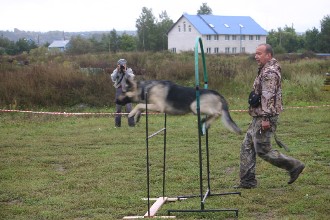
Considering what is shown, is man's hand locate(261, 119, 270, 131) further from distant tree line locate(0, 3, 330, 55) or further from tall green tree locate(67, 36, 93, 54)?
tall green tree locate(67, 36, 93, 54)

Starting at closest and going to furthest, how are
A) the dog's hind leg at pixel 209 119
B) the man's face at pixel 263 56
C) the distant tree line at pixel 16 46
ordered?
the dog's hind leg at pixel 209 119 → the man's face at pixel 263 56 → the distant tree line at pixel 16 46

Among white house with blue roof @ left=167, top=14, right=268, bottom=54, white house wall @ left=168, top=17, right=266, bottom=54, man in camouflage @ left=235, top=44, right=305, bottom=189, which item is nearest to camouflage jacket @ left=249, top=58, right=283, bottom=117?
man in camouflage @ left=235, top=44, right=305, bottom=189

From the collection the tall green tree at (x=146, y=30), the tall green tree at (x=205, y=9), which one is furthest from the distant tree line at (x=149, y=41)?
the tall green tree at (x=205, y=9)

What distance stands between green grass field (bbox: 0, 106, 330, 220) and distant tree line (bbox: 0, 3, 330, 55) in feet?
122

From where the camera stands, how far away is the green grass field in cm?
591

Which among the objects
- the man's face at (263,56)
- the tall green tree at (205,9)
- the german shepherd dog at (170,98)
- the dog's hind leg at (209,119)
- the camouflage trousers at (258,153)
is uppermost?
the tall green tree at (205,9)

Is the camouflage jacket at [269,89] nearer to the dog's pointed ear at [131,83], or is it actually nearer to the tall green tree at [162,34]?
the dog's pointed ear at [131,83]

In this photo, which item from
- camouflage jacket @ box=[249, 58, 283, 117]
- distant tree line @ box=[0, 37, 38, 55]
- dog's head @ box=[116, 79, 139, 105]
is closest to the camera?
dog's head @ box=[116, 79, 139, 105]

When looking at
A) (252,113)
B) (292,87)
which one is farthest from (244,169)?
(292,87)

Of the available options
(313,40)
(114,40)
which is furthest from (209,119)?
(114,40)

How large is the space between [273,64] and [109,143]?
5.48 metres

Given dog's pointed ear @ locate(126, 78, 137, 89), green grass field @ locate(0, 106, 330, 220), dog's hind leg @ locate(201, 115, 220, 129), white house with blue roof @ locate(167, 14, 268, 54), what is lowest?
green grass field @ locate(0, 106, 330, 220)

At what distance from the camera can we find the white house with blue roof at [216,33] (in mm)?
67625

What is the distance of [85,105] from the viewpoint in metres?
17.7
